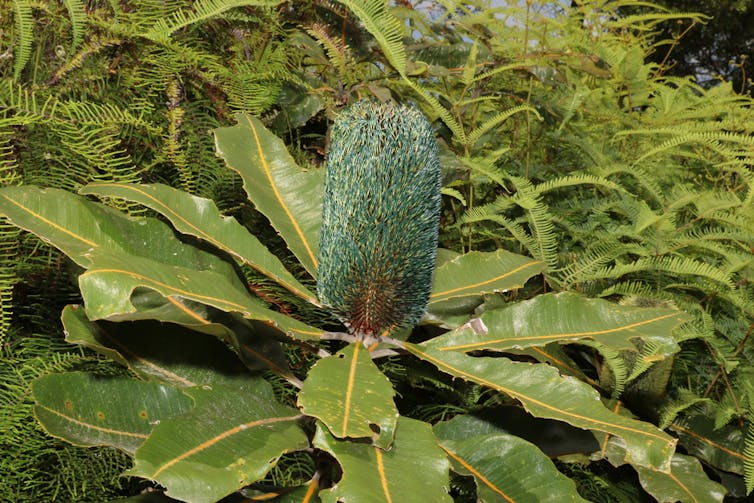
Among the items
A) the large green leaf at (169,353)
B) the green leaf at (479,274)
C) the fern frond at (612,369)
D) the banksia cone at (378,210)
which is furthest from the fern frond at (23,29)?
the fern frond at (612,369)

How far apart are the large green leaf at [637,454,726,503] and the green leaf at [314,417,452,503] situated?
2.16 ft

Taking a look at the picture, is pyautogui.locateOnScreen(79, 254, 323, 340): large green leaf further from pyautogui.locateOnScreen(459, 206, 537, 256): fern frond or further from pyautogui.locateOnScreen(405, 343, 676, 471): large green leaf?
pyautogui.locateOnScreen(459, 206, 537, 256): fern frond

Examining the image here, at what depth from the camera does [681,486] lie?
1.55 metres

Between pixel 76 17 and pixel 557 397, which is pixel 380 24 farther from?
pixel 557 397

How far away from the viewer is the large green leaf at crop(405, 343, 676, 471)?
114cm

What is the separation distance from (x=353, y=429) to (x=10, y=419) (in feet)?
2.31

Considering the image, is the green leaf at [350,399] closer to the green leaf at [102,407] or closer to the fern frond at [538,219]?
the green leaf at [102,407]

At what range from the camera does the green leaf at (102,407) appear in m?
1.14

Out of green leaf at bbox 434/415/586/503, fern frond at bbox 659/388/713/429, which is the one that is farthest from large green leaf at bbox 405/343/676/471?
fern frond at bbox 659/388/713/429

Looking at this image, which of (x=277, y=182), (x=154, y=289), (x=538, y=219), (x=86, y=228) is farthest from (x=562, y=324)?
(x=86, y=228)

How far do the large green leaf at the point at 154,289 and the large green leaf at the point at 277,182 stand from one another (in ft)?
0.71

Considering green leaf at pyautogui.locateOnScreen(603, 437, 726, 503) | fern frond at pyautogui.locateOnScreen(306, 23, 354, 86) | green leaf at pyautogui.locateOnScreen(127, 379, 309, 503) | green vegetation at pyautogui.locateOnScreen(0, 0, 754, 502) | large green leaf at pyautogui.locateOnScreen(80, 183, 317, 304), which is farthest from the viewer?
fern frond at pyautogui.locateOnScreen(306, 23, 354, 86)

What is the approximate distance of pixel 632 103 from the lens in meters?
2.71

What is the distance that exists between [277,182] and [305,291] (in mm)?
264
